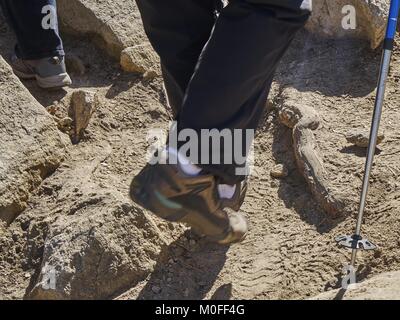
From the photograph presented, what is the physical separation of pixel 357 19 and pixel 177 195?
205 centimetres

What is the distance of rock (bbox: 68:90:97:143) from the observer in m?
3.58

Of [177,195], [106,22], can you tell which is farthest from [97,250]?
[106,22]

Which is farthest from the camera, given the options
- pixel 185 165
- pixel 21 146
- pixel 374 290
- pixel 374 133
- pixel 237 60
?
pixel 21 146

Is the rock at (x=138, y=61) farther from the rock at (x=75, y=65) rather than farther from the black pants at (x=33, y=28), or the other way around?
the black pants at (x=33, y=28)

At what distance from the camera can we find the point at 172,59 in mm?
2625

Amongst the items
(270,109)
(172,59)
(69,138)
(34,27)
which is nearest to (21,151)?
(69,138)

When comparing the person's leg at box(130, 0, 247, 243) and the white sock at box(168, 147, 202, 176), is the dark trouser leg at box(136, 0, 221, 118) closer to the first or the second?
the person's leg at box(130, 0, 247, 243)

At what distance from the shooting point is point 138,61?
3961 mm

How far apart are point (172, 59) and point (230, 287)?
0.84 meters

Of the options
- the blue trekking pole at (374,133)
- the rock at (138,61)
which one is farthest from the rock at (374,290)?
the rock at (138,61)

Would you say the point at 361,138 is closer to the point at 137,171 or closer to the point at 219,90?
the point at 137,171

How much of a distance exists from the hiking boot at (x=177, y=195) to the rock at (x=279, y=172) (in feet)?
2.72

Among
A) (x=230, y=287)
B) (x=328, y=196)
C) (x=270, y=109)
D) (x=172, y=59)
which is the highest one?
(x=172, y=59)
